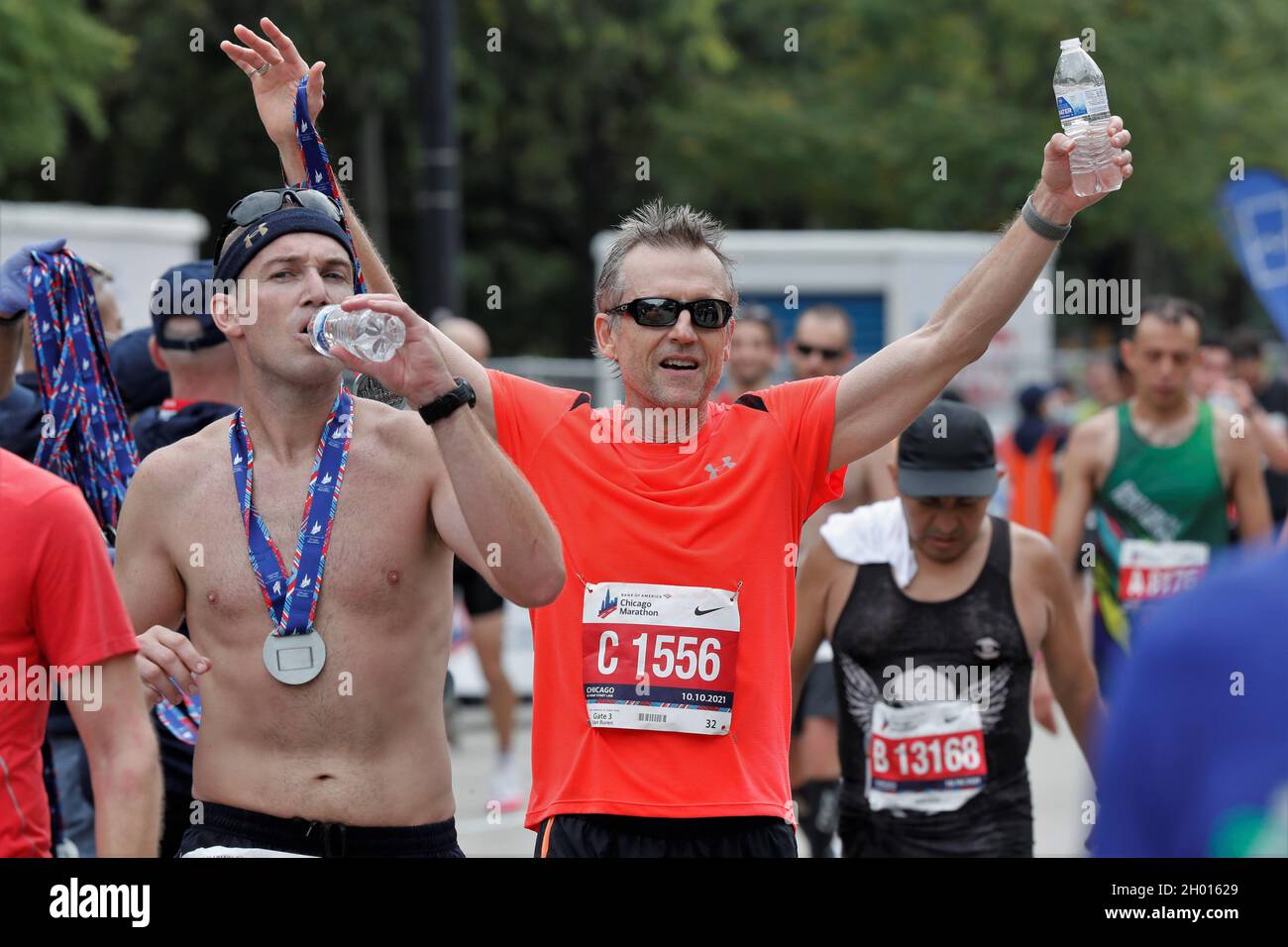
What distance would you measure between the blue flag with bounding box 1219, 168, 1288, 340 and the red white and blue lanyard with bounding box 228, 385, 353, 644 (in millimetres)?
1780

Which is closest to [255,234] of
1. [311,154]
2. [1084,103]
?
[311,154]

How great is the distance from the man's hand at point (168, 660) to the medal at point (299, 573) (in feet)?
0.49

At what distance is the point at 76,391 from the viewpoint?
4645 mm

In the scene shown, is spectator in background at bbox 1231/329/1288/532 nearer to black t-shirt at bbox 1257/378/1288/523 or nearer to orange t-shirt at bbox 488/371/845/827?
black t-shirt at bbox 1257/378/1288/523

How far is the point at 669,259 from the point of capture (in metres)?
4.21

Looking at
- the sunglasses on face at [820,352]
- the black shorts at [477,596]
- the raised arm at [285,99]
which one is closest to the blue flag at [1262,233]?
the raised arm at [285,99]

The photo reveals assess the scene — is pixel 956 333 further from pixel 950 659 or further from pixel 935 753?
pixel 935 753

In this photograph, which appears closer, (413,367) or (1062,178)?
(413,367)

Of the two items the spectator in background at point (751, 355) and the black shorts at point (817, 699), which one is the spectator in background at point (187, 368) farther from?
the spectator in background at point (751, 355)

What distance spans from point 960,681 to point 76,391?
2499 mm

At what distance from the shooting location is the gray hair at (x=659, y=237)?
4.25 m

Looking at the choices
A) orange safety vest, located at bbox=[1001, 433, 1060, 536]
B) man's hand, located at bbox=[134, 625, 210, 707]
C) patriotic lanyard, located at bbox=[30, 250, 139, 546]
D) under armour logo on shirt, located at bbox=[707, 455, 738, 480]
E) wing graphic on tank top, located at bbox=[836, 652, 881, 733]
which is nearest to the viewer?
man's hand, located at bbox=[134, 625, 210, 707]

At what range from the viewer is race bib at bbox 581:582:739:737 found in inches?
156

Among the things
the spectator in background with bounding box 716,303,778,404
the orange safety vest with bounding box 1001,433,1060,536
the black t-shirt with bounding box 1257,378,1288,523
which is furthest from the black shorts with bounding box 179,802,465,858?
the orange safety vest with bounding box 1001,433,1060,536
